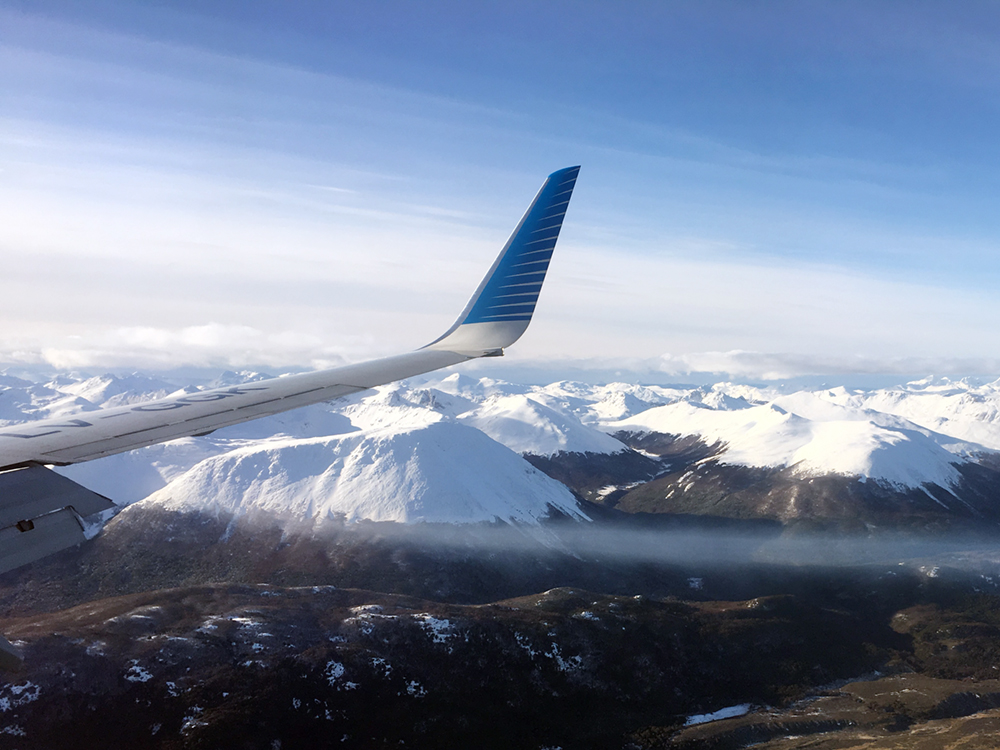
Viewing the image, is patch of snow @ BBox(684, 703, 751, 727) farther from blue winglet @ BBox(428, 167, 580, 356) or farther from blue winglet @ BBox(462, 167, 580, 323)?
blue winglet @ BBox(462, 167, 580, 323)

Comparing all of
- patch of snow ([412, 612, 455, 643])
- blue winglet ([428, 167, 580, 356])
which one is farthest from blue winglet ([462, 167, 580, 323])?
patch of snow ([412, 612, 455, 643])

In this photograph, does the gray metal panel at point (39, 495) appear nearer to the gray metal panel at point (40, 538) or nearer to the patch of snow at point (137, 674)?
the gray metal panel at point (40, 538)

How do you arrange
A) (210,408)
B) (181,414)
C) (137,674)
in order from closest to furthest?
1. (181,414)
2. (210,408)
3. (137,674)

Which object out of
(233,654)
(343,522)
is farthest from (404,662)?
(343,522)

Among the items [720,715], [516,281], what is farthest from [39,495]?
[720,715]

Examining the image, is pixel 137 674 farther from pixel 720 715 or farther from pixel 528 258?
pixel 720 715
